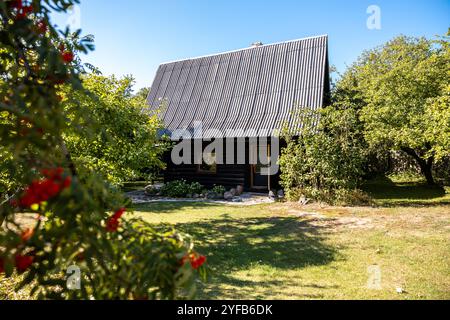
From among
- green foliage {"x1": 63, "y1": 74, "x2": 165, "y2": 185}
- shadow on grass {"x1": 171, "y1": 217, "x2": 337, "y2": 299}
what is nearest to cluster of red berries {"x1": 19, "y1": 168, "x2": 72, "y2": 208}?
shadow on grass {"x1": 171, "y1": 217, "x2": 337, "y2": 299}

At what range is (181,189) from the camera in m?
14.9

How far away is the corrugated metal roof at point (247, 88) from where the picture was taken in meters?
14.8

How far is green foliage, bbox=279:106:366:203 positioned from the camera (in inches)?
455

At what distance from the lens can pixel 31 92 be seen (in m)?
1.84

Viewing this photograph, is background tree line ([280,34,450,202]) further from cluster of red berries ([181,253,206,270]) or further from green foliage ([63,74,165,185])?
cluster of red berries ([181,253,206,270])

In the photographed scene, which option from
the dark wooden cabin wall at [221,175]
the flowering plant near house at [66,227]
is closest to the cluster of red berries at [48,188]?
A: the flowering plant near house at [66,227]

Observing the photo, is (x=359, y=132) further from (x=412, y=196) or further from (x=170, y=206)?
(x=170, y=206)

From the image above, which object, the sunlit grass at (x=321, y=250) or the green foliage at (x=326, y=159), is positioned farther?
the green foliage at (x=326, y=159)

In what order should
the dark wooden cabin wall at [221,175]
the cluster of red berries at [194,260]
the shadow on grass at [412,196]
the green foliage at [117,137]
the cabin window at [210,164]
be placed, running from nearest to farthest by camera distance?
the cluster of red berries at [194,260], the green foliage at [117,137], the shadow on grass at [412,196], the dark wooden cabin wall at [221,175], the cabin window at [210,164]

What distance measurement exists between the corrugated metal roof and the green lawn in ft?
17.3

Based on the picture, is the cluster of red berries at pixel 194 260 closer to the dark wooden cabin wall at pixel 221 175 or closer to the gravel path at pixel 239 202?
the gravel path at pixel 239 202

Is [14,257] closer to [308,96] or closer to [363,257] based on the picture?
[363,257]

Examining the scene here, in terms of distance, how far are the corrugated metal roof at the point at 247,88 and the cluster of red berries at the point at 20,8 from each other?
38.3 feet

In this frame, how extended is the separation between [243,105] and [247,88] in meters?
1.12
